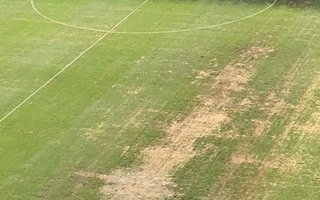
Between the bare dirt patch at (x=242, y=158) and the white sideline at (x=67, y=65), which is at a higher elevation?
the white sideline at (x=67, y=65)

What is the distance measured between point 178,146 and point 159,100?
1772 millimetres

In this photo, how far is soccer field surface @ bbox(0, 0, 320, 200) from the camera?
1212 centimetres

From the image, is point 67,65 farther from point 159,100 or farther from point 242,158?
point 242,158

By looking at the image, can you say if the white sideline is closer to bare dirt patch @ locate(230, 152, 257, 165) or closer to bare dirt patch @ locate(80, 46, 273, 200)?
bare dirt patch @ locate(80, 46, 273, 200)

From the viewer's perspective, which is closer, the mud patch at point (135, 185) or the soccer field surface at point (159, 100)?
the mud patch at point (135, 185)

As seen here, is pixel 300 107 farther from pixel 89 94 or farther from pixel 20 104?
pixel 20 104

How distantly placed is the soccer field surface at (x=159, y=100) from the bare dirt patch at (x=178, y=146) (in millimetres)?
27

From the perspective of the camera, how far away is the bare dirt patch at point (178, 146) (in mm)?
11867

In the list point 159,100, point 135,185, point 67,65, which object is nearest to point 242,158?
point 135,185

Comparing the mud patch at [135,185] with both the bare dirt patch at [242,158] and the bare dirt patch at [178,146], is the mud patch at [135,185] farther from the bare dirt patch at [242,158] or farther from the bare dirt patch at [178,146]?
the bare dirt patch at [242,158]

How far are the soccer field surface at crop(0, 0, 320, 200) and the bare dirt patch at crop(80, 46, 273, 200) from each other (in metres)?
0.03

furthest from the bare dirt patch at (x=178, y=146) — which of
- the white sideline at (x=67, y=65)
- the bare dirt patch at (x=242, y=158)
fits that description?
the white sideline at (x=67, y=65)

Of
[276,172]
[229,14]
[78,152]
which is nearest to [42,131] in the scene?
[78,152]

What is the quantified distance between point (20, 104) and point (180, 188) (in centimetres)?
455
